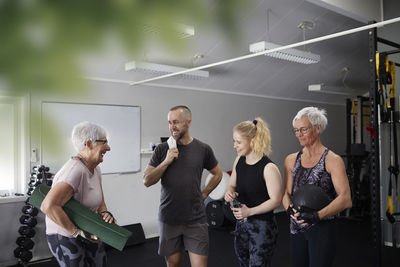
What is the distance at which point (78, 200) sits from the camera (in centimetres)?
198

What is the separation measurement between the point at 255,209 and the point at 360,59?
5.85 m

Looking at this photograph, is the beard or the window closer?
the window

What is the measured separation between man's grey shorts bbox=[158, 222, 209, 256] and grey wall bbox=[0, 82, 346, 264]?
228cm

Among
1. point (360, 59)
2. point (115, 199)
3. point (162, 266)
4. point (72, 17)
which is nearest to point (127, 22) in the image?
point (72, 17)

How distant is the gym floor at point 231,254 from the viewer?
14.6ft

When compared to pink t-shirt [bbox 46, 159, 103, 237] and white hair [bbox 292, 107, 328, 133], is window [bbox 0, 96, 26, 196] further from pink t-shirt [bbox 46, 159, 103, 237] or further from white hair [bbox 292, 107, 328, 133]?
white hair [bbox 292, 107, 328, 133]

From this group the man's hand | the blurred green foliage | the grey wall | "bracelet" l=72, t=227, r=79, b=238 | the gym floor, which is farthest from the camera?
the grey wall

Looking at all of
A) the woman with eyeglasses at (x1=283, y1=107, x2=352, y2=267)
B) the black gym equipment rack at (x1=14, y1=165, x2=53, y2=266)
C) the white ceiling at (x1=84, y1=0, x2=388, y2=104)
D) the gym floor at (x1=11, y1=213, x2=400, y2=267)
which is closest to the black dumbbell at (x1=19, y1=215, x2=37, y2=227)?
the black gym equipment rack at (x1=14, y1=165, x2=53, y2=266)

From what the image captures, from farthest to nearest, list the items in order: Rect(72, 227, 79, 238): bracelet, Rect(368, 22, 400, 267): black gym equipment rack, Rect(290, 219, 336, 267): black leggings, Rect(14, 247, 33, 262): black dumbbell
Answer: Rect(14, 247, 33, 262): black dumbbell
Rect(368, 22, 400, 267): black gym equipment rack
Rect(290, 219, 336, 267): black leggings
Rect(72, 227, 79, 238): bracelet

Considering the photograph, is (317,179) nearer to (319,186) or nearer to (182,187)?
(319,186)

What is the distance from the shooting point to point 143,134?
5.77m

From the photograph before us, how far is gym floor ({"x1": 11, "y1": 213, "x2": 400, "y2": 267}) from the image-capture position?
4457 millimetres

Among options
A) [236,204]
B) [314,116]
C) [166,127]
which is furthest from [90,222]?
[166,127]

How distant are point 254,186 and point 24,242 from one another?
3175 millimetres
